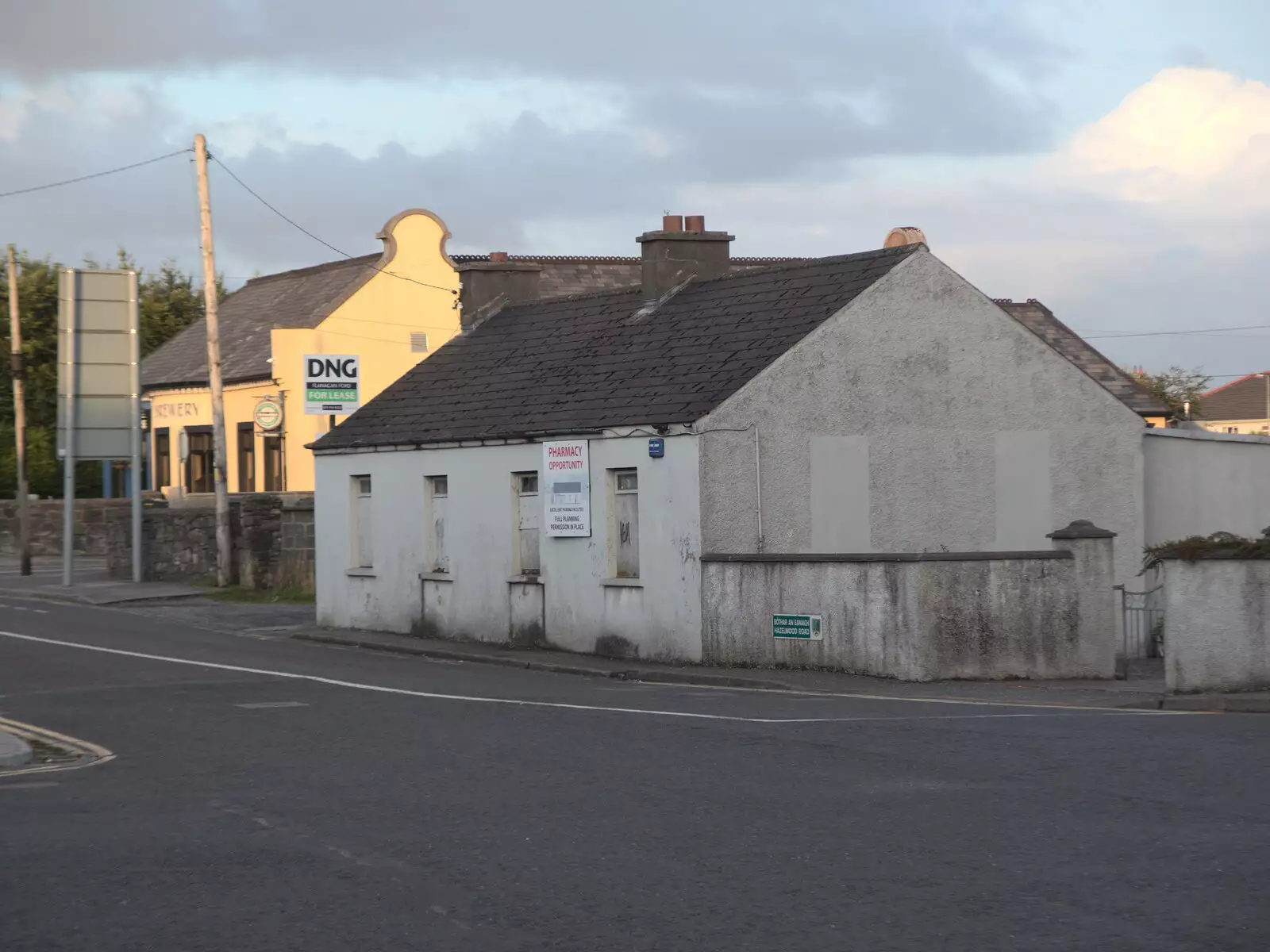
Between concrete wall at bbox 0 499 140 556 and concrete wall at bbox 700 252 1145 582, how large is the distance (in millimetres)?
33988

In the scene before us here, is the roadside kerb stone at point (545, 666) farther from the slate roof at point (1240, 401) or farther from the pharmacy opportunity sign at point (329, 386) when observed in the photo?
the slate roof at point (1240, 401)

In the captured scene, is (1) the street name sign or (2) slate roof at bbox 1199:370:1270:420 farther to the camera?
(2) slate roof at bbox 1199:370:1270:420

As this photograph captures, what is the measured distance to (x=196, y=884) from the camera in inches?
320

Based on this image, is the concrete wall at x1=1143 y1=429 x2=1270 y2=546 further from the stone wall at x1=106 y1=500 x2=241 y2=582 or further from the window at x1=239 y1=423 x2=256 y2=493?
the window at x1=239 y1=423 x2=256 y2=493

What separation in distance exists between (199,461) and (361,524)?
1056 inches

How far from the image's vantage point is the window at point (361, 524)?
1131 inches

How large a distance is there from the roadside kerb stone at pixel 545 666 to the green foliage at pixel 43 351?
32.9 m

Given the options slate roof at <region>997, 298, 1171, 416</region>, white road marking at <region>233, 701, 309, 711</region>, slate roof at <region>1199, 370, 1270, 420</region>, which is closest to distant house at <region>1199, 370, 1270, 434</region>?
slate roof at <region>1199, 370, 1270, 420</region>

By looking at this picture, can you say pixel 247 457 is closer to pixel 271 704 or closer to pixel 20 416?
pixel 20 416

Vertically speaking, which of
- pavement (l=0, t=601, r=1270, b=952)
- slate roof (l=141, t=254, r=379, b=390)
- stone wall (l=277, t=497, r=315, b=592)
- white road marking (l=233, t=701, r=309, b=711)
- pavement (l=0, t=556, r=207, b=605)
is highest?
slate roof (l=141, t=254, r=379, b=390)

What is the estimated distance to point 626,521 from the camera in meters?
23.4

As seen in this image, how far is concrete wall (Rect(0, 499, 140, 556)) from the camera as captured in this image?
171ft

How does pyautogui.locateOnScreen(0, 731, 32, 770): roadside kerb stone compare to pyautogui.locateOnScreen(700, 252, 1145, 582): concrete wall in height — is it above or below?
below

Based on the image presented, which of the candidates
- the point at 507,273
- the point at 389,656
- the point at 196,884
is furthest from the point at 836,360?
the point at 196,884
